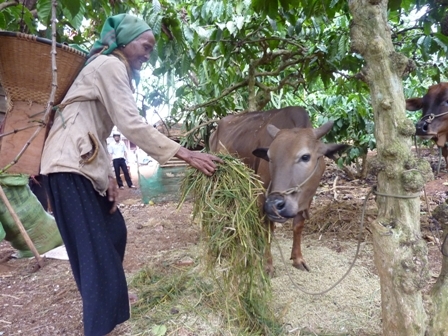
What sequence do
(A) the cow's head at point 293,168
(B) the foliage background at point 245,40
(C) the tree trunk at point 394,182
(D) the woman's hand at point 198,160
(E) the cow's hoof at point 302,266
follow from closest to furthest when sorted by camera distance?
(C) the tree trunk at point 394,182 → (D) the woman's hand at point 198,160 → (A) the cow's head at point 293,168 → (B) the foliage background at point 245,40 → (E) the cow's hoof at point 302,266

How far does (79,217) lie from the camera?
7.20ft

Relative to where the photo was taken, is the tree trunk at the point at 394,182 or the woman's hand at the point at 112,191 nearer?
the tree trunk at the point at 394,182

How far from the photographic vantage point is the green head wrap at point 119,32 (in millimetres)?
2273

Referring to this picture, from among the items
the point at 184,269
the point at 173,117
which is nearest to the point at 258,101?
the point at 173,117

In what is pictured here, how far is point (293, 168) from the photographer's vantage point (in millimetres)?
2963

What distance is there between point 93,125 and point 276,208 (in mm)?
1276

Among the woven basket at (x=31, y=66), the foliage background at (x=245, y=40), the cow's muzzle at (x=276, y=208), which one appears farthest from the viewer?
the foliage background at (x=245, y=40)

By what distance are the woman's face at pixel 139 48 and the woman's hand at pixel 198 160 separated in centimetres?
64

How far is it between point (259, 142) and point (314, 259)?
50.3 inches

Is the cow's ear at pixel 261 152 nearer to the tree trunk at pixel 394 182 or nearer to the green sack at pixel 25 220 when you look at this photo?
the tree trunk at pixel 394 182

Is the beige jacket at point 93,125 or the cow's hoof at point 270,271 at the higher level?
the beige jacket at point 93,125

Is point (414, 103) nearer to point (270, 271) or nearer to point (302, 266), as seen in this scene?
point (302, 266)

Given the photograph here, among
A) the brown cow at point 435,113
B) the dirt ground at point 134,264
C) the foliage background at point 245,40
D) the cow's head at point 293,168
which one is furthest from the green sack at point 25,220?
the brown cow at point 435,113

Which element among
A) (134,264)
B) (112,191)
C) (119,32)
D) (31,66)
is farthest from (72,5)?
(134,264)
